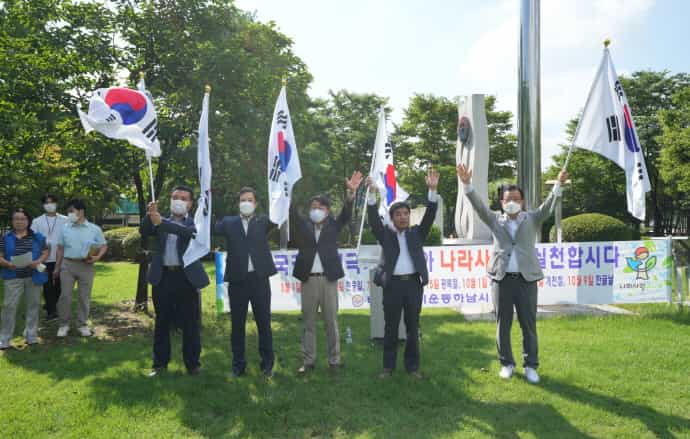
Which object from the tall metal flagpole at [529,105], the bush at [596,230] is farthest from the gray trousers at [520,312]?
the bush at [596,230]

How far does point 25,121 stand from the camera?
6539 mm

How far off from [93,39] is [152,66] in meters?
0.92

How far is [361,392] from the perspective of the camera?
4719 millimetres

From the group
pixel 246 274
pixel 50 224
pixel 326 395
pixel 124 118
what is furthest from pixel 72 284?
pixel 326 395

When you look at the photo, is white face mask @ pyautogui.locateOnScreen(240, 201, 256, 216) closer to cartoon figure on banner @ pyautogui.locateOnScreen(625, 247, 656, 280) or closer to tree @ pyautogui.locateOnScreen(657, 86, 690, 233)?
Answer: cartoon figure on banner @ pyautogui.locateOnScreen(625, 247, 656, 280)

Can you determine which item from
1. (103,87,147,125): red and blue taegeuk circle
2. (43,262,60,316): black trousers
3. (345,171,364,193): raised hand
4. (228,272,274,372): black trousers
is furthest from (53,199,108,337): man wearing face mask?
(345,171,364,193): raised hand

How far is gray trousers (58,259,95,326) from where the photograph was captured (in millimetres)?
6902

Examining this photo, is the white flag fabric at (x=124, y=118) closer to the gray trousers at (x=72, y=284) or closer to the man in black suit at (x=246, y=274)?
the man in black suit at (x=246, y=274)

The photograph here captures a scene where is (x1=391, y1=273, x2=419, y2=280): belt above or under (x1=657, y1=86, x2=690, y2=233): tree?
under

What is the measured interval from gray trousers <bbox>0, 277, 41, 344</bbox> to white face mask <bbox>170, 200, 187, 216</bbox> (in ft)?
9.30

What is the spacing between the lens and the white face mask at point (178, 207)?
5083 mm

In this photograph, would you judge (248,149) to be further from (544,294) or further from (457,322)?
(544,294)

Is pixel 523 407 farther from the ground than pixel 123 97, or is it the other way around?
pixel 123 97

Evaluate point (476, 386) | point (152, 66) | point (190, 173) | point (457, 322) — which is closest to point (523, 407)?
point (476, 386)
